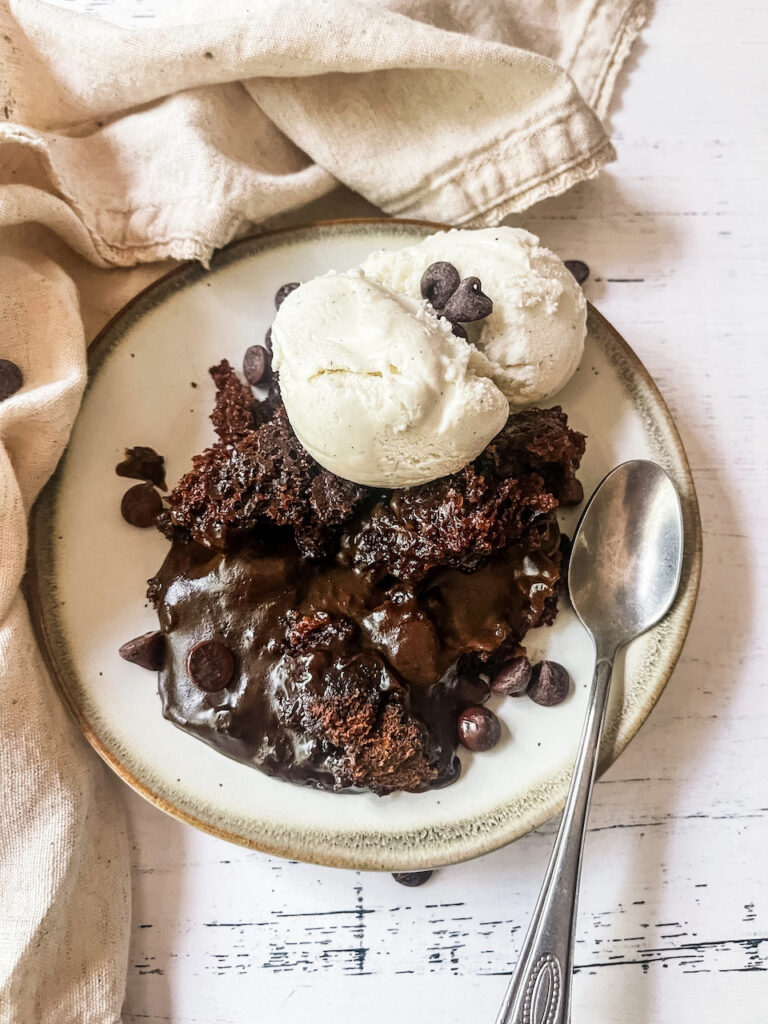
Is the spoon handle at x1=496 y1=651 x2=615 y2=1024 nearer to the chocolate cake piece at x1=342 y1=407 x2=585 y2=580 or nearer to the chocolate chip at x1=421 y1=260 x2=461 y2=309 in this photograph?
the chocolate cake piece at x1=342 y1=407 x2=585 y2=580

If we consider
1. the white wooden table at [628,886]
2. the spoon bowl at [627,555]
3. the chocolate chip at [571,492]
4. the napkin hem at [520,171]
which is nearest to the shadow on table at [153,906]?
the white wooden table at [628,886]

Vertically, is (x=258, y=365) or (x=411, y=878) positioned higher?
(x=258, y=365)

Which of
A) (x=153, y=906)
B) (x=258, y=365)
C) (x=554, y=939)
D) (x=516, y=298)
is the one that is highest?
(x=516, y=298)

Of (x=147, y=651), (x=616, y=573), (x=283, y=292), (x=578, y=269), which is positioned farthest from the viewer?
(x=578, y=269)

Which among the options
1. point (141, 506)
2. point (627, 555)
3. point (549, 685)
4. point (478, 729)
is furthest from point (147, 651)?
point (627, 555)

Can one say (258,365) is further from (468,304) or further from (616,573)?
(616,573)

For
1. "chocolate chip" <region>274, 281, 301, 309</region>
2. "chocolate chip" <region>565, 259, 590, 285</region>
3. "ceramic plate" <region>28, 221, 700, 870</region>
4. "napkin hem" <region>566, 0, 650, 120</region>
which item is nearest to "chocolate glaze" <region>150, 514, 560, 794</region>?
"ceramic plate" <region>28, 221, 700, 870</region>
